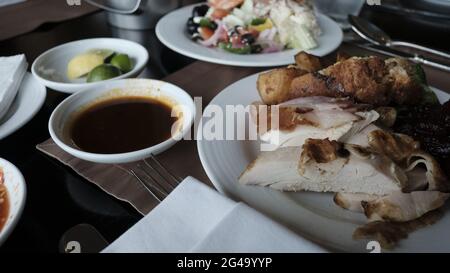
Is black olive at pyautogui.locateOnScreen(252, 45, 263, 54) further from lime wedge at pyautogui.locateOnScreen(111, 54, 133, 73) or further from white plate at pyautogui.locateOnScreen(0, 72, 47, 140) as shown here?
white plate at pyautogui.locateOnScreen(0, 72, 47, 140)

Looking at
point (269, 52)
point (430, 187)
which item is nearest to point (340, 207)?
point (430, 187)

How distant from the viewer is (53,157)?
1.23 metres

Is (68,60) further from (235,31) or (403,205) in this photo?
(403,205)

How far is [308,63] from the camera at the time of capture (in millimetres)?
1428

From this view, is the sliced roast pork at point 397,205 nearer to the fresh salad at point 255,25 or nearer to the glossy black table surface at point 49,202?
the glossy black table surface at point 49,202

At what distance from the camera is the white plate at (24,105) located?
128cm

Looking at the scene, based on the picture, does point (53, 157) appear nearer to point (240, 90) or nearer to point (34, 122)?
point (34, 122)

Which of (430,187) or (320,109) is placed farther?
Result: (320,109)

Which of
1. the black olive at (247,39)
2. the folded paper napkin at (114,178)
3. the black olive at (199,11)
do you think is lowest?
the folded paper napkin at (114,178)

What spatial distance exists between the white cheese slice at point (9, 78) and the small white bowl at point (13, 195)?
0.40 m

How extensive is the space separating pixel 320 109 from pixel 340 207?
0.32 meters

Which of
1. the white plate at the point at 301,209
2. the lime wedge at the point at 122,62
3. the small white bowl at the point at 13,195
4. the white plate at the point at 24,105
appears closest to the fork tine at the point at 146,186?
the white plate at the point at 301,209

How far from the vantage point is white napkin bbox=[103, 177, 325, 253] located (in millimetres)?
779
